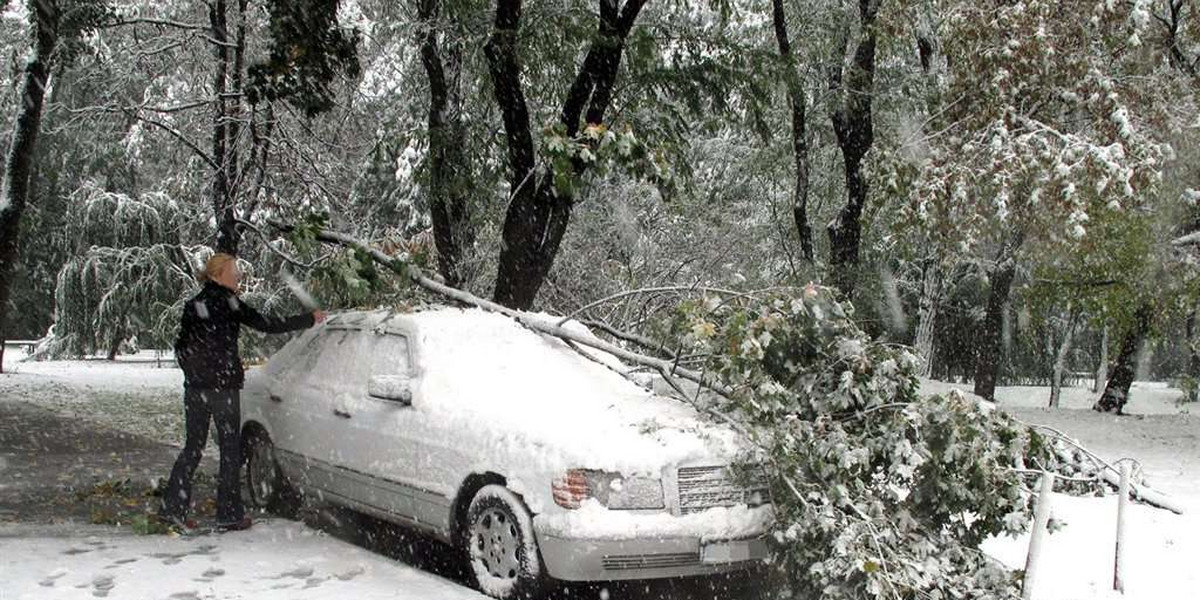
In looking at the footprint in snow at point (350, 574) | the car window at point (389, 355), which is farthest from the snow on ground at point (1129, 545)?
the footprint in snow at point (350, 574)

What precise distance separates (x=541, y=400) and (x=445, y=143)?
6.49m

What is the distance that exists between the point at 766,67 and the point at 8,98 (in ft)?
52.1

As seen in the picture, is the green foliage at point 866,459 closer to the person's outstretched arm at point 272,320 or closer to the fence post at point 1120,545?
the fence post at point 1120,545

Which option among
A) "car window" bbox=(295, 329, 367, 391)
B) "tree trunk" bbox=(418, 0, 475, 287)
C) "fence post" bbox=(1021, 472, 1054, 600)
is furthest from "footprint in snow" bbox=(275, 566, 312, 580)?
"tree trunk" bbox=(418, 0, 475, 287)

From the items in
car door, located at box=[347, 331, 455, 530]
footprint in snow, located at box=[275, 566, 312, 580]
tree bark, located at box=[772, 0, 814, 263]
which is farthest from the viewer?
tree bark, located at box=[772, 0, 814, 263]

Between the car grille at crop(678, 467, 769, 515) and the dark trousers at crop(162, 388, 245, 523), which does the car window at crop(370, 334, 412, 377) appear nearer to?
the dark trousers at crop(162, 388, 245, 523)

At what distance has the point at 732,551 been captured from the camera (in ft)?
19.6

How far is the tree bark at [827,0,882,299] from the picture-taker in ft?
53.9

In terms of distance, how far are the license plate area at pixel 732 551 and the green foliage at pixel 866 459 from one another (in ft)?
0.47

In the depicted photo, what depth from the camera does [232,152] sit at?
16250 mm

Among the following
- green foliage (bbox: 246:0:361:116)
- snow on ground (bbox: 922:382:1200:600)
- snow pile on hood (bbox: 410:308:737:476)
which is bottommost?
snow on ground (bbox: 922:382:1200:600)

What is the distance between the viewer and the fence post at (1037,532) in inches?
238

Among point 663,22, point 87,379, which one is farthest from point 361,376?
point 87,379

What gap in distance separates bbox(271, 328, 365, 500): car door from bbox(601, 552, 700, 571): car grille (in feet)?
7.48
